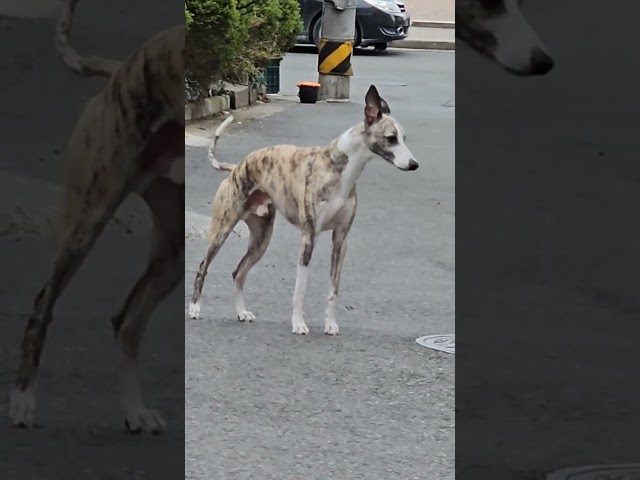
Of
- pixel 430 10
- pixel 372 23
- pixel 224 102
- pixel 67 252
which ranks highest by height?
pixel 67 252

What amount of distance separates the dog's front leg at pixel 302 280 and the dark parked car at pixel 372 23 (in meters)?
16.3

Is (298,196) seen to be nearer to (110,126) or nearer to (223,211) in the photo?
(223,211)

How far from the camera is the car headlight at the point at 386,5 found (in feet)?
75.1

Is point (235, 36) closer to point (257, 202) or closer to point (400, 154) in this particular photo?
point (257, 202)

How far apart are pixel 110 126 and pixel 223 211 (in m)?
3.74

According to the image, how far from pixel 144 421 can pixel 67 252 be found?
1.57 feet

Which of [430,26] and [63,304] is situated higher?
[63,304]

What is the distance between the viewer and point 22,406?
3.06m

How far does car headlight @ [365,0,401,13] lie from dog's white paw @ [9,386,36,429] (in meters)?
20.3
